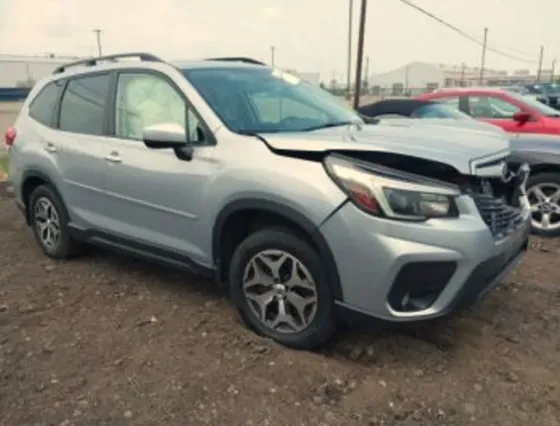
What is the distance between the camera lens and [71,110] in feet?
15.4

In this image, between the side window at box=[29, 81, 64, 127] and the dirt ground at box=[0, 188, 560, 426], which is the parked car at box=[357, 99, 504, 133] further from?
the side window at box=[29, 81, 64, 127]

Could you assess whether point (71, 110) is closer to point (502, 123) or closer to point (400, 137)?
point (400, 137)

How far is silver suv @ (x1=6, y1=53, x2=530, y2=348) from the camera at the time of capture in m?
2.86

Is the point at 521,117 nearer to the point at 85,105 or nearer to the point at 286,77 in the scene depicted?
the point at 286,77

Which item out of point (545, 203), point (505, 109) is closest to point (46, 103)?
point (545, 203)

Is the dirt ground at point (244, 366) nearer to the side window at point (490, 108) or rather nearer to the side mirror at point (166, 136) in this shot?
Result: the side mirror at point (166, 136)

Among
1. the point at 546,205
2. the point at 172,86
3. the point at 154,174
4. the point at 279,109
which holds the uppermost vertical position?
the point at 172,86

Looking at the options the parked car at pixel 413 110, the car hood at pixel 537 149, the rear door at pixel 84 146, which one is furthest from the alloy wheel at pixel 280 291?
the parked car at pixel 413 110

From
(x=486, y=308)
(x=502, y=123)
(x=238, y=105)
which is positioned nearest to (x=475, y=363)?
(x=486, y=308)

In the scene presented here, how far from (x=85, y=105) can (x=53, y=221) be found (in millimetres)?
1127

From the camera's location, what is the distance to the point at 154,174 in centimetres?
378

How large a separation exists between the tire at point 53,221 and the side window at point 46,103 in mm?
585

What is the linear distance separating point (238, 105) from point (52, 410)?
6.79 feet

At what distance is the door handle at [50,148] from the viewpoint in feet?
15.5
